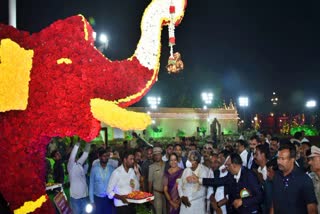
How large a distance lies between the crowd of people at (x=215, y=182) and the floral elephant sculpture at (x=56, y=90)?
2.12 meters

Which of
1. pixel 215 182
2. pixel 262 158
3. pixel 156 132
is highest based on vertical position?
pixel 156 132

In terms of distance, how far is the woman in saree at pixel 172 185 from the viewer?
26.8 feet

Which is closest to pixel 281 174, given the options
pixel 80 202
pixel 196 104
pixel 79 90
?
pixel 79 90

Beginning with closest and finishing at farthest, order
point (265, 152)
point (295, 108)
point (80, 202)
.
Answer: point (265, 152), point (80, 202), point (295, 108)

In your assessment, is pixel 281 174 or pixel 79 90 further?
pixel 281 174

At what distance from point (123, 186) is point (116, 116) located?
375cm

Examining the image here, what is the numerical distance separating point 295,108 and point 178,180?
57.9 m

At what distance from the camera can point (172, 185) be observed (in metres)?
8.30

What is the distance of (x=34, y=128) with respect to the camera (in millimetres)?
4715

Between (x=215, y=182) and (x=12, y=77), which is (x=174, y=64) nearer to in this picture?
(x=12, y=77)

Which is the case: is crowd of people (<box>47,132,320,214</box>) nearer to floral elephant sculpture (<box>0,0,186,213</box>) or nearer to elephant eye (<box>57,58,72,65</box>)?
floral elephant sculpture (<box>0,0,186,213</box>)

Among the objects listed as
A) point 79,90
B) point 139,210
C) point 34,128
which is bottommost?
point 139,210

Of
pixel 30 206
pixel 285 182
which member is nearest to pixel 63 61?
pixel 30 206

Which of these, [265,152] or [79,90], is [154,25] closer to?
[79,90]
